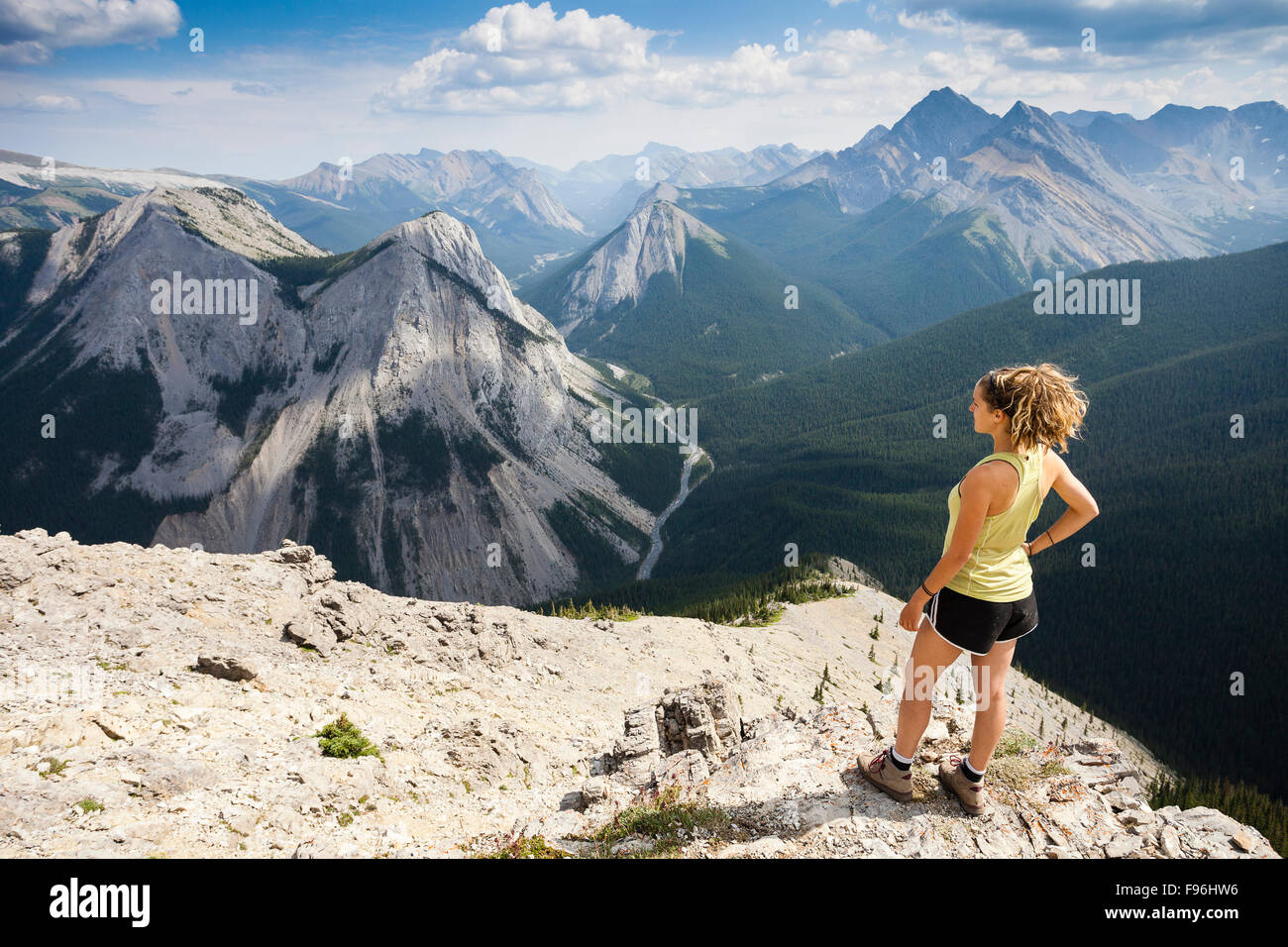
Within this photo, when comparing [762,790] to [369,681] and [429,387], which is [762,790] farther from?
[429,387]

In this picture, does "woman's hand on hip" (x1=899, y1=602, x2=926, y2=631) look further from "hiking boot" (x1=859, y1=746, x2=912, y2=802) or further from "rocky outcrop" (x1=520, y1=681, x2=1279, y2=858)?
"rocky outcrop" (x1=520, y1=681, x2=1279, y2=858)

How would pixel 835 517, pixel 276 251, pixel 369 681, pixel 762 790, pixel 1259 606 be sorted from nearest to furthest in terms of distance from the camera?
pixel 762 790 → pixel 369 681 → pixel 1259 606 → pixel 835 517 → pixel 276 251

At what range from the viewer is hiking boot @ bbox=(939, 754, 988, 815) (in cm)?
1052

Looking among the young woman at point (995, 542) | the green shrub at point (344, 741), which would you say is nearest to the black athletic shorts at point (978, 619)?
the young woman at point (995, 542)

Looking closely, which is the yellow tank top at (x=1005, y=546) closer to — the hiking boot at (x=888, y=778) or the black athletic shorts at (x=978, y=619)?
the black athletic shorts at (x=978, y=619)

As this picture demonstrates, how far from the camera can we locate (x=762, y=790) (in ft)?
41.9

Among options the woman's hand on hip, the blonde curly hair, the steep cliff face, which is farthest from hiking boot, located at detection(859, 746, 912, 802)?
the steep cliff face

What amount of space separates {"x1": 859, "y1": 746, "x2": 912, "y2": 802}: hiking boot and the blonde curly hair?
19.6 feet

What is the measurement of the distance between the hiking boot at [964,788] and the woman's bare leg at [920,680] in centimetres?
97

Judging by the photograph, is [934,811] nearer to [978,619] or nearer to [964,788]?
[964,788]

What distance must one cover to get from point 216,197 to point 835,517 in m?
181

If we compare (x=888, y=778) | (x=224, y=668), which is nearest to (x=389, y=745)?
(x=224, y=668)

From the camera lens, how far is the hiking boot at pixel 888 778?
11.0m
